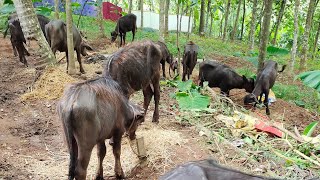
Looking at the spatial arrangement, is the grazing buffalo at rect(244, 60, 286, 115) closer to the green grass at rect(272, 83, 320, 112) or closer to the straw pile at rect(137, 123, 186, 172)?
the green grass at rect(272, 83, 320, 112)

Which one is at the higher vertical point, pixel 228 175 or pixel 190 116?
pixel 228 175

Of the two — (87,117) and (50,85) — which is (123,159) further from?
(50,85)

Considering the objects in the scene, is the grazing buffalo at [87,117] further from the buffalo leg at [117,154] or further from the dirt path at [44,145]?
the dirt path at [44,145]

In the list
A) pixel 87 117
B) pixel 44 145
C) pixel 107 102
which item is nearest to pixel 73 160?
pixel 87 117

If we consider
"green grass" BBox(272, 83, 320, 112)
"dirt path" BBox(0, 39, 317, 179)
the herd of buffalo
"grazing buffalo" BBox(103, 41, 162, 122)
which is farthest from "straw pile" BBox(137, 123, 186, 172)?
"green grass" BBox(272, 83, 320, 112)

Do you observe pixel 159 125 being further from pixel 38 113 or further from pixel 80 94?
pixel 80 94

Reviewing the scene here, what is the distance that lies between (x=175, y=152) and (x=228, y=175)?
352cm

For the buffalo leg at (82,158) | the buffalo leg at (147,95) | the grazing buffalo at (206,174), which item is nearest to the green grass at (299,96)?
the buffalo leg at (147,95)

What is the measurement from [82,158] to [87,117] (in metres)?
0.51

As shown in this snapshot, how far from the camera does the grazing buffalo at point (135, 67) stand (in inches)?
252

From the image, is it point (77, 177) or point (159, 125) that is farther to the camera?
point (159, 125)

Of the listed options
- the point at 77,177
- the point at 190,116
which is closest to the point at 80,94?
the point at 77,177

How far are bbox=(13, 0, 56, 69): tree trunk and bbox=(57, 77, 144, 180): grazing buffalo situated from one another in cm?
563

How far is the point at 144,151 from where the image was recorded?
19.3 feet
